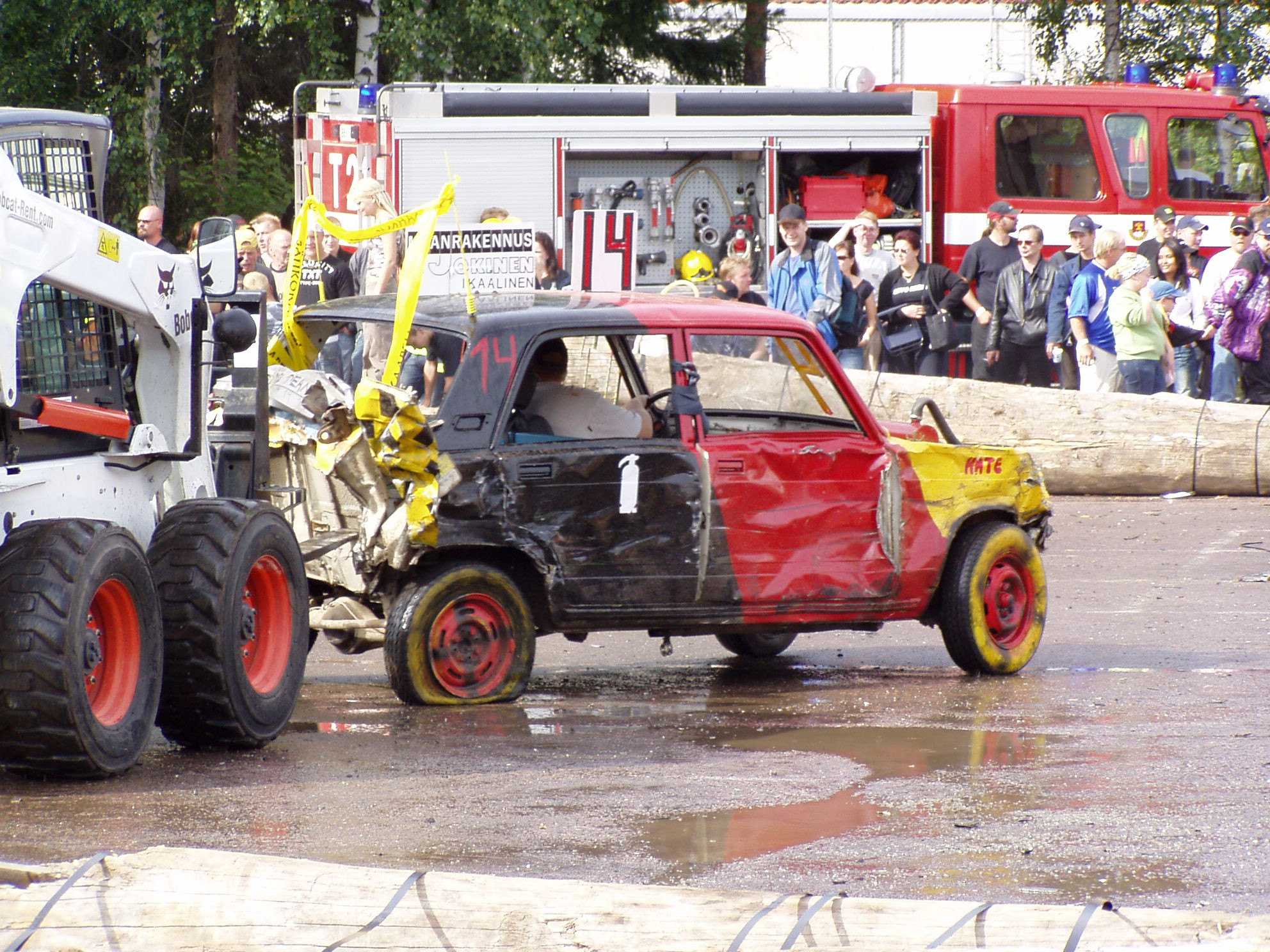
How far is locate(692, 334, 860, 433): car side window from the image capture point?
322 inches

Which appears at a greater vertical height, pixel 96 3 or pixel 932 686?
pixel 96 3

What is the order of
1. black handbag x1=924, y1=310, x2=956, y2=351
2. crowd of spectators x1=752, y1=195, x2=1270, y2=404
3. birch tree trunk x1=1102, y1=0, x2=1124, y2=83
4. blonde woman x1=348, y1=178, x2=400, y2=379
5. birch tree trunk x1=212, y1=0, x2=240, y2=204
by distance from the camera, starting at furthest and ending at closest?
birch tree trunk x1=1102, y1=0, x2=1124, y2=83, birch tree trunk x1=212, y1=0, x2=240, y2=204, black handbag x1=924, y1=310, x2=956, y2=351, crowd of spectators x1=752, y1=195, x2=1270, y2=404, blonde woman x1=348, y1=178, x2=400, y2=379

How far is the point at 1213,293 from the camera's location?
1628cm

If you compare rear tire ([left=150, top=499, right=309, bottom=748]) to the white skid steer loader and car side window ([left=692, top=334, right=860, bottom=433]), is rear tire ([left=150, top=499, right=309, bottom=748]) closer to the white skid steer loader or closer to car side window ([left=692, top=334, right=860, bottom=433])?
the white skid steer loader

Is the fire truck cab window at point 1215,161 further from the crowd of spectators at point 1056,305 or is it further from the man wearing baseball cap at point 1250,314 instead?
the man wearing baseball cap at point 1250,314

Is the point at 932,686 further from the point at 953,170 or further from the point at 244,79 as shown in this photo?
the point at 244,79

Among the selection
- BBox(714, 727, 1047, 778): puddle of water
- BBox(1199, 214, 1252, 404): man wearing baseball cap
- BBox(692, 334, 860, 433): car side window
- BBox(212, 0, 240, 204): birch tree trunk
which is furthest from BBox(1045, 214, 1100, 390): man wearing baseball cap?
BBox(212, 0, 240, 204): birch tree trunk

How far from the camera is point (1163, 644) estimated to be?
30.3 feet

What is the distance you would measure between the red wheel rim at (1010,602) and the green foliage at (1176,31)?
23368mm

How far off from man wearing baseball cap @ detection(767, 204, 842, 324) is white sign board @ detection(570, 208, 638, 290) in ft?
7.31

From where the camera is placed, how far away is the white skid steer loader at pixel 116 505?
5.53 metres

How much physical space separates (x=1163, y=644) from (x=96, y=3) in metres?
17.8

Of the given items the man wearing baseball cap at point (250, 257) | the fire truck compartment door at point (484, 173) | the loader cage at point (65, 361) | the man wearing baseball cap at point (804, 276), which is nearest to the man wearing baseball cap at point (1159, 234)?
the man wearing baseball cap at point (804, 276)

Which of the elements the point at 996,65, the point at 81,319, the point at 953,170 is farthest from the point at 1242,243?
the point at 996,65
